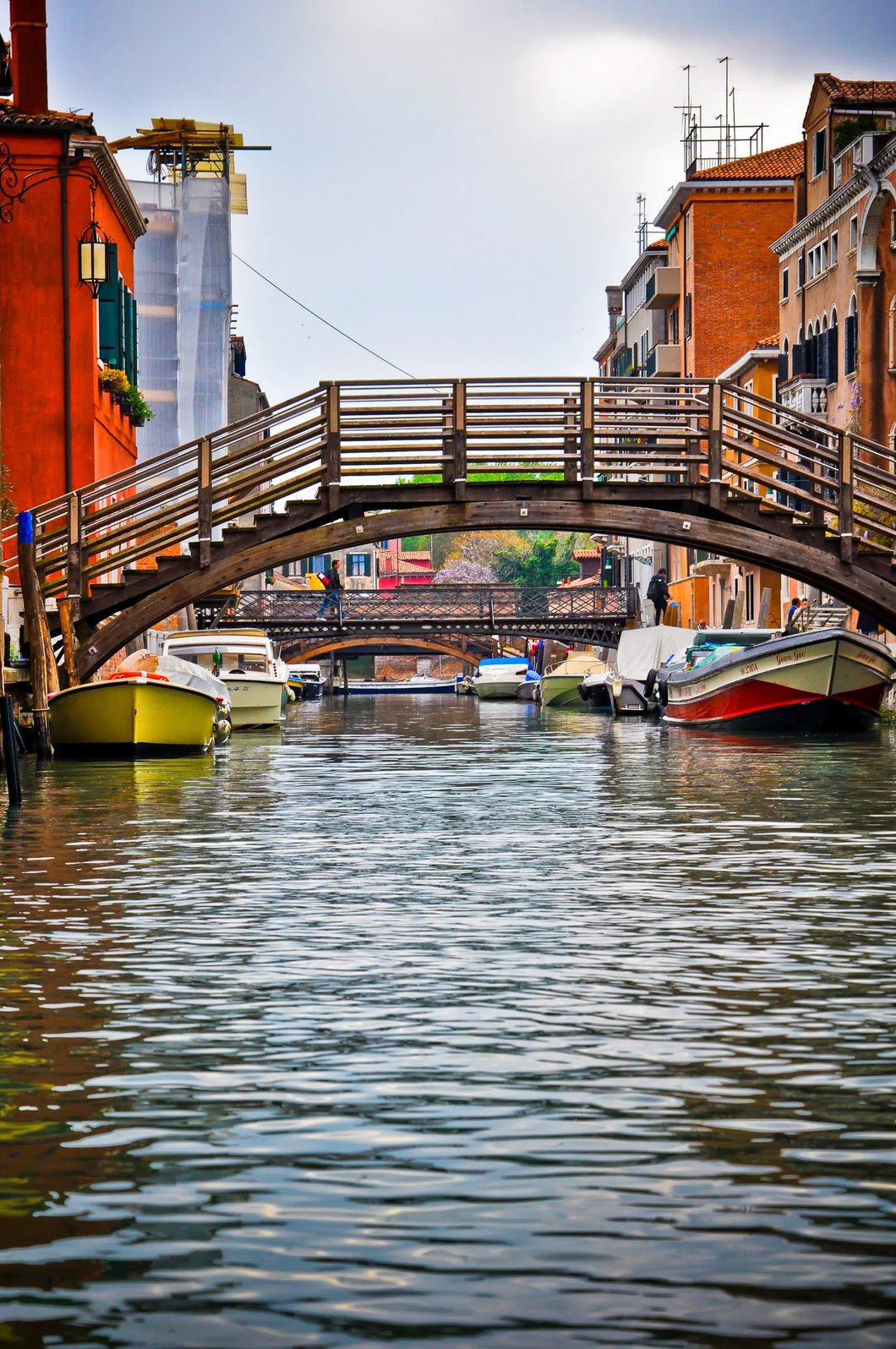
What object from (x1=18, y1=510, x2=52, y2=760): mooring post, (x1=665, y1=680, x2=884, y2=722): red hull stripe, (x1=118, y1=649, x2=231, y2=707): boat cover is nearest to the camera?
(x1=18, y1=510, x2=52, y2=760): mooring post

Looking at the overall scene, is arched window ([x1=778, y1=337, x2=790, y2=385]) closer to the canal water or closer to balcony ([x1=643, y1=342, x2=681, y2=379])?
balcony ([x1=643, y1=342, x2=681, y2=379])

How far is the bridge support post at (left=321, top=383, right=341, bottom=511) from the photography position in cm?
2777

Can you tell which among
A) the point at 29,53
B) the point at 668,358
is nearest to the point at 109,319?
the point at 29,53

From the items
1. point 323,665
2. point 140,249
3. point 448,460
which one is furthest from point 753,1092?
point 323,665

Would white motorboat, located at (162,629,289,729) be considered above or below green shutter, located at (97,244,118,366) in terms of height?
below

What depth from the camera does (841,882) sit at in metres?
11.9

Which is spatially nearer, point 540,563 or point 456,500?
point 456,500

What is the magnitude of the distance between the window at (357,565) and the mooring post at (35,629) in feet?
457

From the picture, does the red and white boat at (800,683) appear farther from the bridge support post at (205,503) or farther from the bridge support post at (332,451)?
the bridge support post at (205,503)

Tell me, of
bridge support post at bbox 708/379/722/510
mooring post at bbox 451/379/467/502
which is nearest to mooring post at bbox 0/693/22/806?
mooring post at bbox 451/379/467/502

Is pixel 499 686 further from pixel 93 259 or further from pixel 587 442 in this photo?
pixel 587 442

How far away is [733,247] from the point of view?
2886 inches

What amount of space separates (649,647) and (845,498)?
21.6m

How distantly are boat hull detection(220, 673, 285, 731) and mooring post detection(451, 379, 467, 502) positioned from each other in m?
13.2
